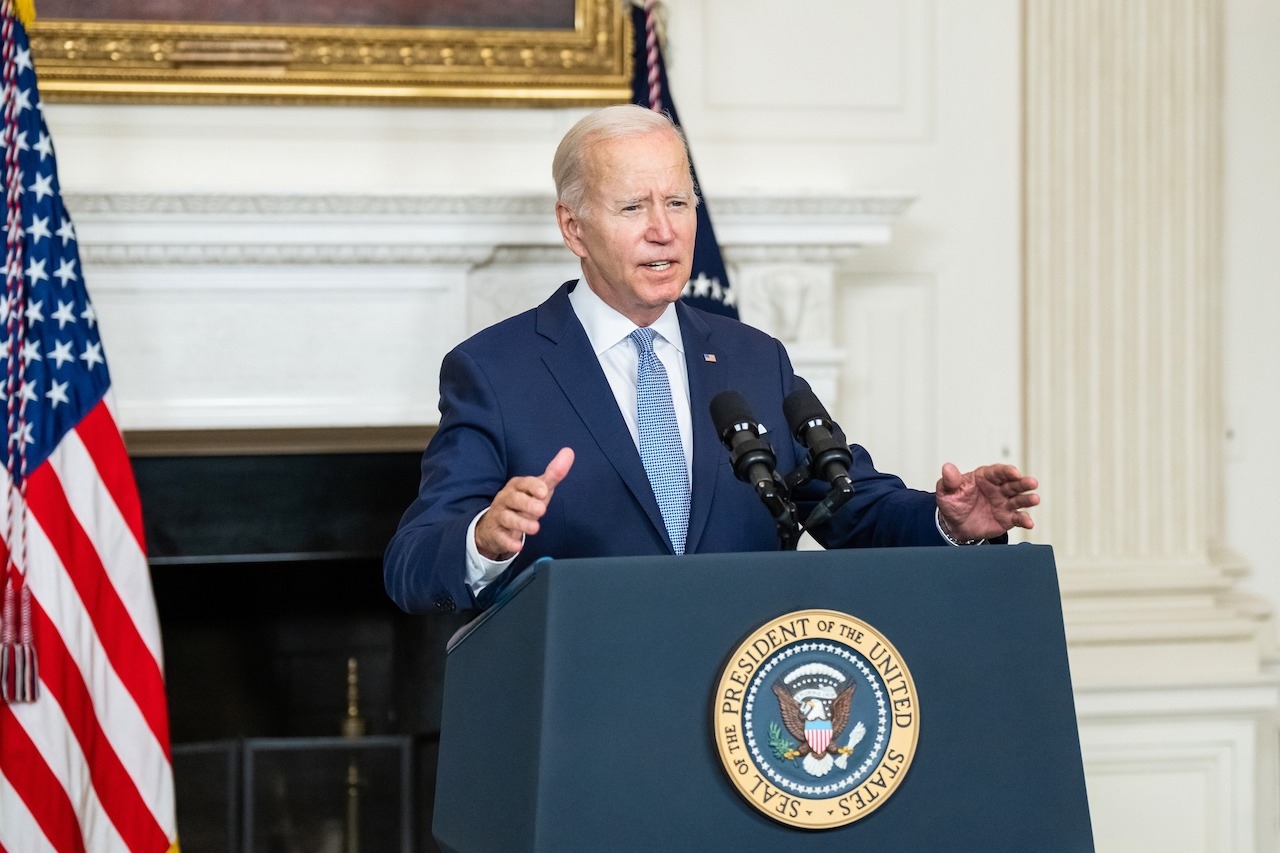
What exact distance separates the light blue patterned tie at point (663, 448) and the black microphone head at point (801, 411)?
340mm

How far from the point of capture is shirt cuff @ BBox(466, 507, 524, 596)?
165 centimetres

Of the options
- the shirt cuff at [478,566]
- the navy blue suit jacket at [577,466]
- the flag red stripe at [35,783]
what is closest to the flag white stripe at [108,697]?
the flag red stripe at [35,783]

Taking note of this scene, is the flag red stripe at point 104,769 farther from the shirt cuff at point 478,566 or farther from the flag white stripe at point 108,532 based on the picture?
the shirt cuff at point 478,566

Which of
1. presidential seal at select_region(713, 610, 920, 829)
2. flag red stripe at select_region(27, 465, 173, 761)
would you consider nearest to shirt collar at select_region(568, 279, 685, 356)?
presidential seal at select_region(713, 610, 920, 829)

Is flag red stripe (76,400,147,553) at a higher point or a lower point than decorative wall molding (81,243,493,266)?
lower

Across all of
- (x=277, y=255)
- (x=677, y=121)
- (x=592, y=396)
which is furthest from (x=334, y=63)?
(x=592, y=396)

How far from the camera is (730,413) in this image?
1593 millimetres

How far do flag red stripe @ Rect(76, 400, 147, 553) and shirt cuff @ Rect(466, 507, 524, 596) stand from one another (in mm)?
1717

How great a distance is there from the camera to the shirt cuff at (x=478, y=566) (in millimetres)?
1649

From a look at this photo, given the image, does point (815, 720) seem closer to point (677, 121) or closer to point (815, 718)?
point (815, 718)

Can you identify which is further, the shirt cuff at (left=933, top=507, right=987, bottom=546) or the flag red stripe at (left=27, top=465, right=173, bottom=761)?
the flag red stripe at (left=27, top=465, right=173, bottom=761)

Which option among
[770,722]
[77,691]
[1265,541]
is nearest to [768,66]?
[1265,541]

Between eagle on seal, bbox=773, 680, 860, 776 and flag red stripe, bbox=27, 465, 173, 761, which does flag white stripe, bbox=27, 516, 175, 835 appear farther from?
eagle on seal, bbox=773, 680, 860, 776

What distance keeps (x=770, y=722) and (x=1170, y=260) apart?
9.56 ft
